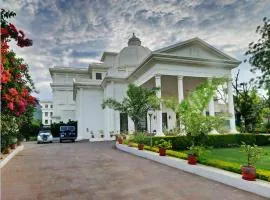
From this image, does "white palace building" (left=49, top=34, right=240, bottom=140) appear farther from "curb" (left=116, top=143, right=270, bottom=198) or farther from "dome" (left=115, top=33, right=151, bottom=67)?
"curb" (left=116, top=143, right=270, bottom=198)

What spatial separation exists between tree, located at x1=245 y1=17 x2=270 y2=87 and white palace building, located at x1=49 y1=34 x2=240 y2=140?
28.2 feet

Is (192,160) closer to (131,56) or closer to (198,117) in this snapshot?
(198,117)

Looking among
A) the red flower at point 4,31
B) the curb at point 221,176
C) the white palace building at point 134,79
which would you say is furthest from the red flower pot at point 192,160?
the white palace building at point 134,79

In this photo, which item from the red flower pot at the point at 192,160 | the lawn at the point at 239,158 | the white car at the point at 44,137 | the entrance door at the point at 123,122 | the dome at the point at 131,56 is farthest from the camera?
the dome at the point at 131,56

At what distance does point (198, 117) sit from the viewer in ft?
33.0

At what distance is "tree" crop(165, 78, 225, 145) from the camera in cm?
1002

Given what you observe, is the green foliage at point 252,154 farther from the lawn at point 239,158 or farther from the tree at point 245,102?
the tree at point 245,102

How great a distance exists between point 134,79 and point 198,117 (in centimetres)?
1935

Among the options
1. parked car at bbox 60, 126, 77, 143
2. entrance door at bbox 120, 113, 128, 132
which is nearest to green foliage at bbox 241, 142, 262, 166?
entrance door at bbox 120, 113, 128, 132

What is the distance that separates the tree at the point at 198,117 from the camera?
394 inches

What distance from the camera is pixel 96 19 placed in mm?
7820

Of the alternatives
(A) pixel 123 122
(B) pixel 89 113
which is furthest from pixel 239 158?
(B) pixel 89 113

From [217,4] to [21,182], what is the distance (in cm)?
976

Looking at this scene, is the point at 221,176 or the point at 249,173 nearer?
the point at 249,173
